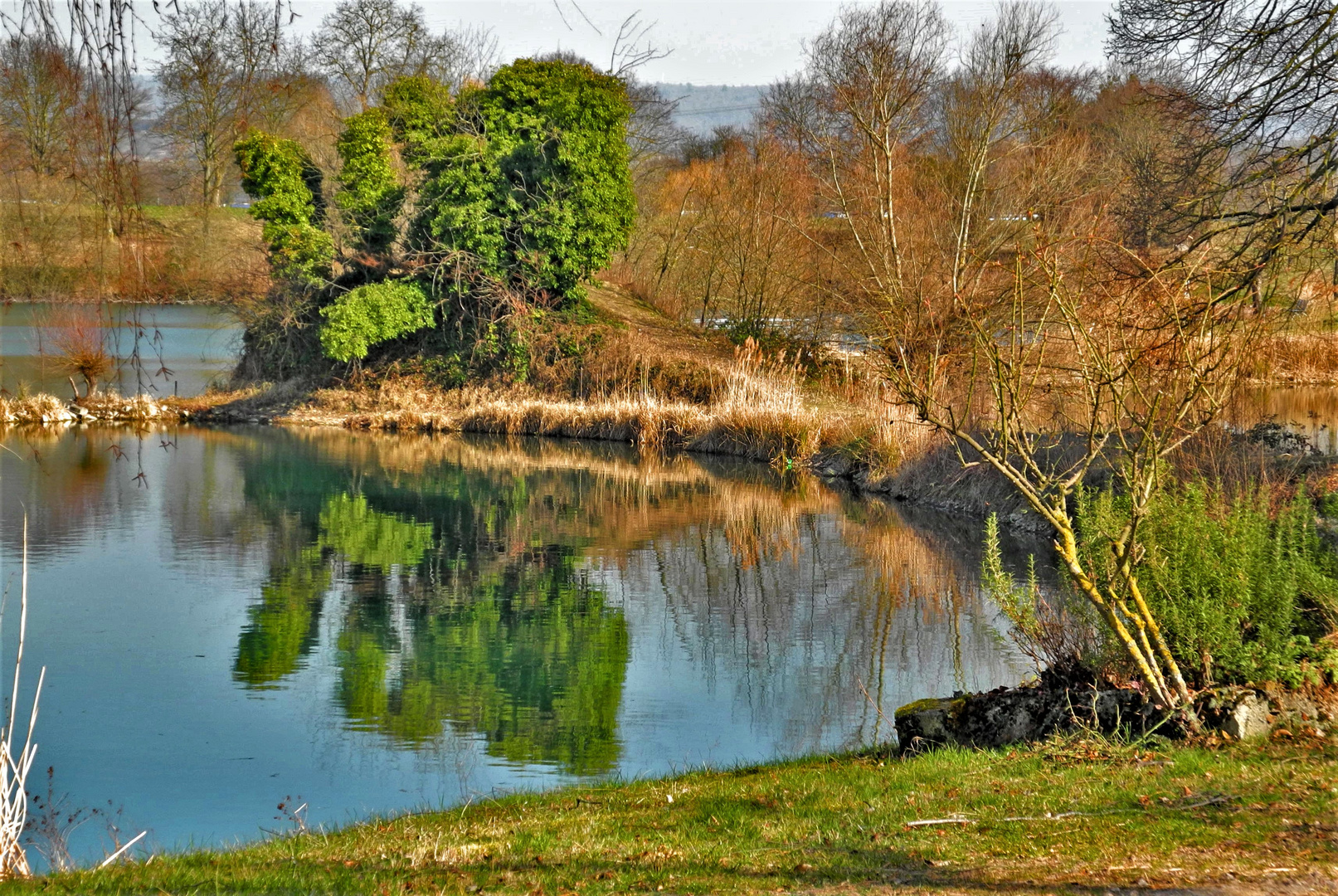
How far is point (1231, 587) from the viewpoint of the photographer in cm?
655

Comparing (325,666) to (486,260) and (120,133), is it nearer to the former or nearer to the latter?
(120,133)

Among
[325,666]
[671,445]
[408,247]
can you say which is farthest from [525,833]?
[408,247]

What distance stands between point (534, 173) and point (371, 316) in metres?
4.77

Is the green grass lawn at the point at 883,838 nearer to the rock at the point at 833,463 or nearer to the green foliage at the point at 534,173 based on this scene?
the rock at the point at 833,463

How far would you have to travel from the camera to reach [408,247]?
27.6m

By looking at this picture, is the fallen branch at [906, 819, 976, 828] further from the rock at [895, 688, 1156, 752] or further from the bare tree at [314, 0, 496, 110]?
the bare tree at [314, 0, 496, 110]

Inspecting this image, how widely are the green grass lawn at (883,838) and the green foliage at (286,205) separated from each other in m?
22.5

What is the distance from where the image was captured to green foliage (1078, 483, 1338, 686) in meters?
6.39

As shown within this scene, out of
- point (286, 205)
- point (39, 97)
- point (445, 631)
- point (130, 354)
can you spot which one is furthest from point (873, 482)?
point (39, 97)

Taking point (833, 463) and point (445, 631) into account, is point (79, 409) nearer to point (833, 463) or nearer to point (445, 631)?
point (833, 463)

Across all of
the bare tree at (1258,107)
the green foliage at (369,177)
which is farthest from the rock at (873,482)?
the green foliage at (369,177)

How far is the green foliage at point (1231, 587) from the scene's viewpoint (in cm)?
639

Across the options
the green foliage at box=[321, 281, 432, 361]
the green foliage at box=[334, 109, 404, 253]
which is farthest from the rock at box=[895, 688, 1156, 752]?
the green foliage at box=[334, 109, 404, 253]

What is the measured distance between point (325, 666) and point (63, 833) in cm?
366
